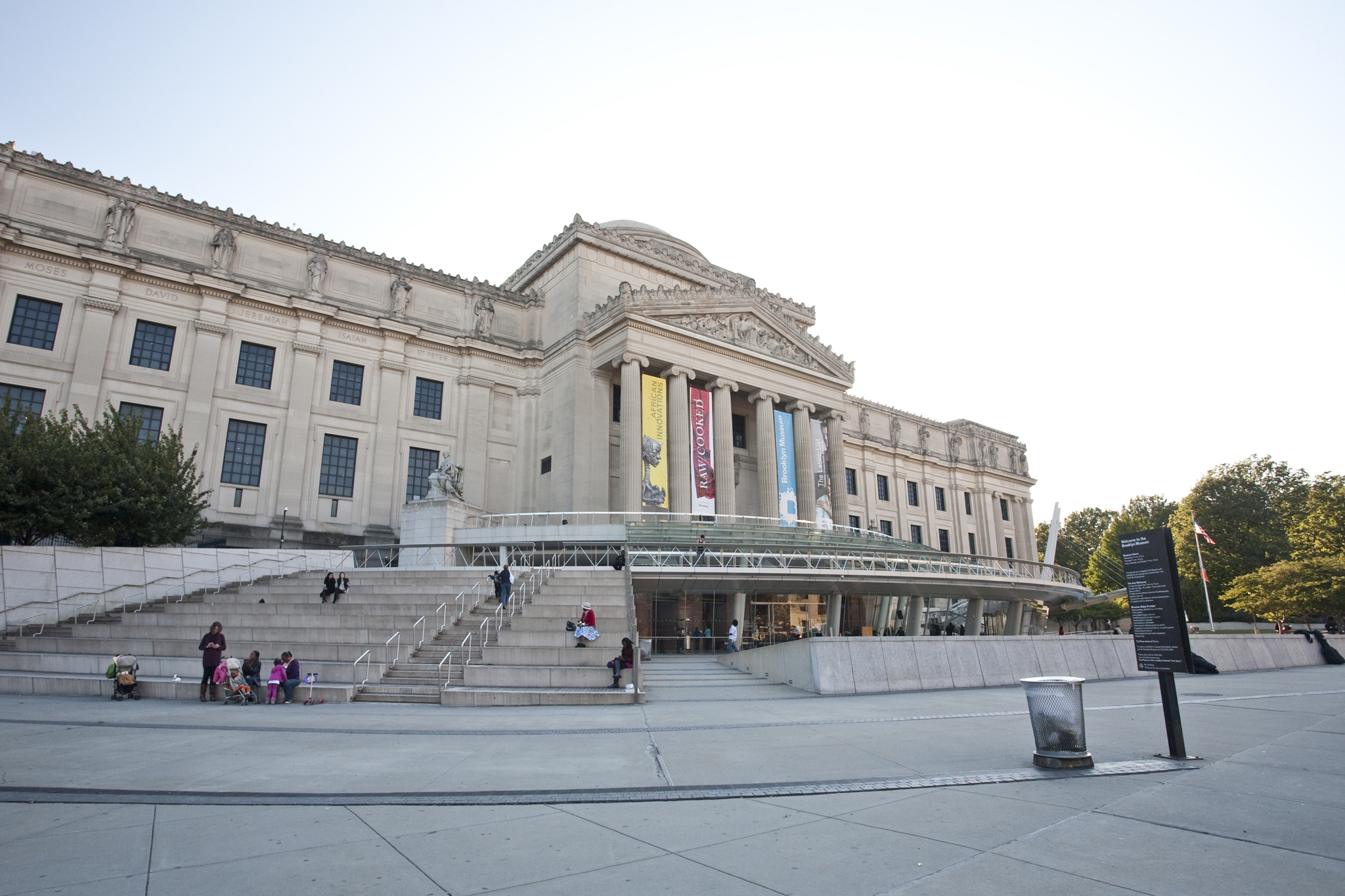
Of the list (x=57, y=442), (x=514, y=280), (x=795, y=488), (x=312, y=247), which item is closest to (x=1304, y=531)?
(x=795, y=488)

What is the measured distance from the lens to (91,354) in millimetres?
33531

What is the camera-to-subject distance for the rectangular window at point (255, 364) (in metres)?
37.7

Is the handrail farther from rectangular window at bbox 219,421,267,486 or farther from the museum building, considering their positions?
rectangular window at bbox 219,421,267,486

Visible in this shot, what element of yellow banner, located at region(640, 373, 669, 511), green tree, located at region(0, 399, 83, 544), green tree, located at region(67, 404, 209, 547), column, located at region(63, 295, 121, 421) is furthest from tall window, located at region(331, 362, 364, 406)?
green tree, located at region(0, 399, 83, 544)

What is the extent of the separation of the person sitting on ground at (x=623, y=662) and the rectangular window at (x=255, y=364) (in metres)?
29.7

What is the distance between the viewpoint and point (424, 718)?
41.8 feet

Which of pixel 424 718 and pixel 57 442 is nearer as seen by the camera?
pixel 424 718

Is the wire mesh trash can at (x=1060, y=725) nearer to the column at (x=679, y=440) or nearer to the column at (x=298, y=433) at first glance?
the column at (x=679, y=440)

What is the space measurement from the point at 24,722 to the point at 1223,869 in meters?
15.2

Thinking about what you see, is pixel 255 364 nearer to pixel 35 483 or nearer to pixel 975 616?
pixel 35 483

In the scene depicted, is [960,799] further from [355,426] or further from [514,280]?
[514,280]

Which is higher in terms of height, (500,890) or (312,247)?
(312,247)

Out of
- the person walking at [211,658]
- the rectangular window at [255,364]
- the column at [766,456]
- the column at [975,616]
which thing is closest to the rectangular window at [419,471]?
the rectangular window at [255,364]

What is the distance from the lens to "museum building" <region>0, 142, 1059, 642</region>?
34.1m
